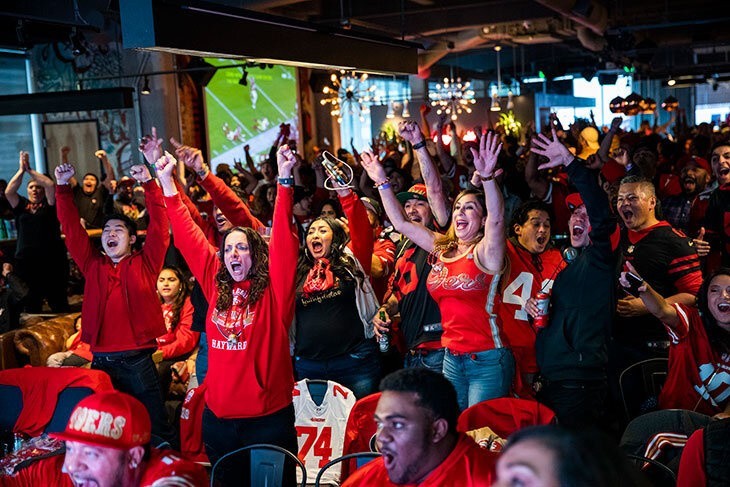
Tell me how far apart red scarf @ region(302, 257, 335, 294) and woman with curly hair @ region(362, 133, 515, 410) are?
75 cm

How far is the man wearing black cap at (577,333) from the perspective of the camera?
378 cm

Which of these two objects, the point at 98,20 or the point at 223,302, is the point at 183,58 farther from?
the point at 223,302

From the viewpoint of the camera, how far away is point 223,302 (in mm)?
3654

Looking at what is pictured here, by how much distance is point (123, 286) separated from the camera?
474 centimetres

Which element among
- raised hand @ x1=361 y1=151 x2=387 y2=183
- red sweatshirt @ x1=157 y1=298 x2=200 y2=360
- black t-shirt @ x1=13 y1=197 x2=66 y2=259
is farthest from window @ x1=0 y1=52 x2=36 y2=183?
raised hand @ x1=361 y1=151 x2=387 y2=183

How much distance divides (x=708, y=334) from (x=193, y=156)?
9.22 ft

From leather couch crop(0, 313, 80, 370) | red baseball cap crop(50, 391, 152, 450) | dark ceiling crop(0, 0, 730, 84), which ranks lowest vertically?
leather couch crop(0, 313, 80, 370)

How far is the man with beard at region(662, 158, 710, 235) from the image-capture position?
23.1 ft

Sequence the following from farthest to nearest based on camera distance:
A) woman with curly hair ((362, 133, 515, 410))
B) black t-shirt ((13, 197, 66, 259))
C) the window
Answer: the window → black t-shirt ((13, 197, 66, 259)) → woman with curly hair ((362, 133, 515, 410))

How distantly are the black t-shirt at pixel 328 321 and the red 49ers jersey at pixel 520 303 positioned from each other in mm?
826

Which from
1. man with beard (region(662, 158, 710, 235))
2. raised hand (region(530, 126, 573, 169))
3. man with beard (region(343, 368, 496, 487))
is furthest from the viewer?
man with beard (region(662, 158, 710, 235))

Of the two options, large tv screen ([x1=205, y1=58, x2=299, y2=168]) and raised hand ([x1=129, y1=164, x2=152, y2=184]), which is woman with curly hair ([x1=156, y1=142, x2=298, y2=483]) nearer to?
raised hand ([x1=129, y1=164, x2=152, y2=184])

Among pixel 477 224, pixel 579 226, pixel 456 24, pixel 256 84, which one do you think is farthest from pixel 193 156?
pixel 256 84

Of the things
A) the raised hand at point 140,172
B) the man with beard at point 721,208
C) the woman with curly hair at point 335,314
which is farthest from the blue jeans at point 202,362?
the man with beard at point 721,208
